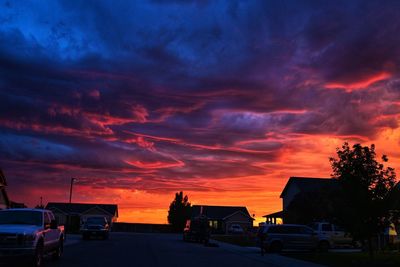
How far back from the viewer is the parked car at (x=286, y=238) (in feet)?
108

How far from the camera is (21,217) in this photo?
17.7 m

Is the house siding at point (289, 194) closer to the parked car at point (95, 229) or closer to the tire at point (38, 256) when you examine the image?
the parked car at point (95, 229)

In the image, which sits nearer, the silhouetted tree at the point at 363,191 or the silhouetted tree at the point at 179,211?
the silhouetted tree at the point at 363,191

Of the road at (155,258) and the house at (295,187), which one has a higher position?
the house at (295,187)

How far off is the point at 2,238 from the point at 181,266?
6.78 m

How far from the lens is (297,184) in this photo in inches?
2805

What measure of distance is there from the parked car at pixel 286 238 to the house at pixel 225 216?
2673 inches

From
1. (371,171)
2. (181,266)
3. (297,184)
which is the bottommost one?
(181,266)

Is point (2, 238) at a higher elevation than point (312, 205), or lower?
lower

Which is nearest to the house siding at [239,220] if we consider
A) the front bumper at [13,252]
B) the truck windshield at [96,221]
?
the truck windshield at [96,221]

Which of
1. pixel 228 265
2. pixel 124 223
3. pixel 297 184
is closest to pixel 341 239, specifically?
pixel 228 265

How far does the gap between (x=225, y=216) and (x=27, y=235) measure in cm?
8840

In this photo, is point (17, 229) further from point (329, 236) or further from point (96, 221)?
point (96, 221)

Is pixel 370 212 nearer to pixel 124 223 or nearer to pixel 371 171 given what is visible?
pixel 371 171
